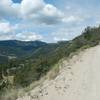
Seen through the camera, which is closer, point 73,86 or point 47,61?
point 73,86

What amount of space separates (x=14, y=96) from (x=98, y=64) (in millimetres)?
5072

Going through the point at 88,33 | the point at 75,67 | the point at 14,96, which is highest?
the point at 88,33

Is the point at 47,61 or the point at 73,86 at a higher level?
the point at 47,61

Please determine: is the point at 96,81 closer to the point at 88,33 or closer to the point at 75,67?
the point at 75,67

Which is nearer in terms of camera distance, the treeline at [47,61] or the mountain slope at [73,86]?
the mountain slope at [73,86]

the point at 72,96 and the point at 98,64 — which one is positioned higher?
the point at 98,64

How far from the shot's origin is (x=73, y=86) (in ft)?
37.4

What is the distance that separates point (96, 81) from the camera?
11.4m

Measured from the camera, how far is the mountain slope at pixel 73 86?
32.8 ft

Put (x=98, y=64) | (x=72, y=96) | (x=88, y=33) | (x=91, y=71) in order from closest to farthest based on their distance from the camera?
(x=72, y=96) → (x=91, y=71) → (x=98, y=64) → (x=88, y=33)

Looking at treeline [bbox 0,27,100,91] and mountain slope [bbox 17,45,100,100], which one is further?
treeline [bbox 0,27,100,91]

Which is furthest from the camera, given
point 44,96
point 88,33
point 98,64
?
point 88,33

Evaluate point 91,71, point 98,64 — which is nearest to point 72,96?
point 91,71

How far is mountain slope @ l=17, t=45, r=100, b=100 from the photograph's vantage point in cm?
1001
